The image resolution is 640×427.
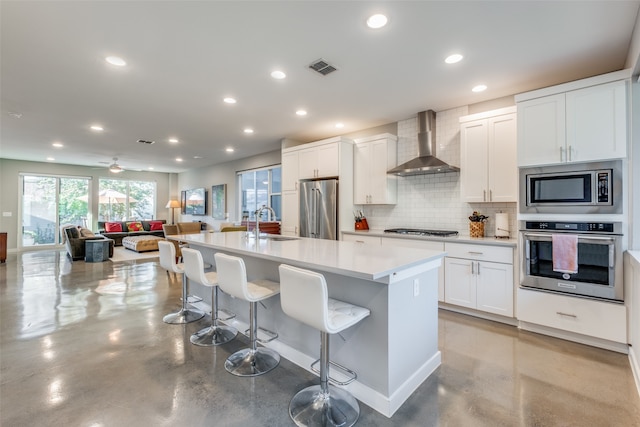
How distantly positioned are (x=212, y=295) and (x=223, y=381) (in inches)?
35.3

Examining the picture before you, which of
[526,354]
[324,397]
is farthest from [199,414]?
[526,354]

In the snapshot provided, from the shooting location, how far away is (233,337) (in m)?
2.90

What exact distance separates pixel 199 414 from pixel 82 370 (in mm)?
1217

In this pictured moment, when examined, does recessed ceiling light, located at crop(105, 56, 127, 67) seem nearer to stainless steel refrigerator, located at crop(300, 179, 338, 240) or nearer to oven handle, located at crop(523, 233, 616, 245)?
stainless steel refrigerator, located at crop(300, 179, 338, 240)

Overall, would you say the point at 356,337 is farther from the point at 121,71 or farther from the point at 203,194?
the point at 203,194

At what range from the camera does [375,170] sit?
15.0 ft

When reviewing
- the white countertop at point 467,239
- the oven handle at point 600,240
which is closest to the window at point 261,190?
the white countertop at point 467,239

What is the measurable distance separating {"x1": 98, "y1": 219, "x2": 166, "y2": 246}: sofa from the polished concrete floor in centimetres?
650

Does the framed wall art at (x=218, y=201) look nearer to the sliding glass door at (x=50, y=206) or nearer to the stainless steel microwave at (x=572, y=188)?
the sliding glass door at (x=50, y=206)

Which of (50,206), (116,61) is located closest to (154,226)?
(50,206)

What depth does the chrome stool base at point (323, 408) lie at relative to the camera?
1.75m

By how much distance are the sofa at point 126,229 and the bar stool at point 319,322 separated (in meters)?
9.64

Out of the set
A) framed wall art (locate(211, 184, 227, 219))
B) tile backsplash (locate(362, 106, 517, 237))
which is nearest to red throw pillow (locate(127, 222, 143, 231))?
framed wall art (locate(211, 184, 227, 219))

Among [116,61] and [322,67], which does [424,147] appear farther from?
[116,61]
